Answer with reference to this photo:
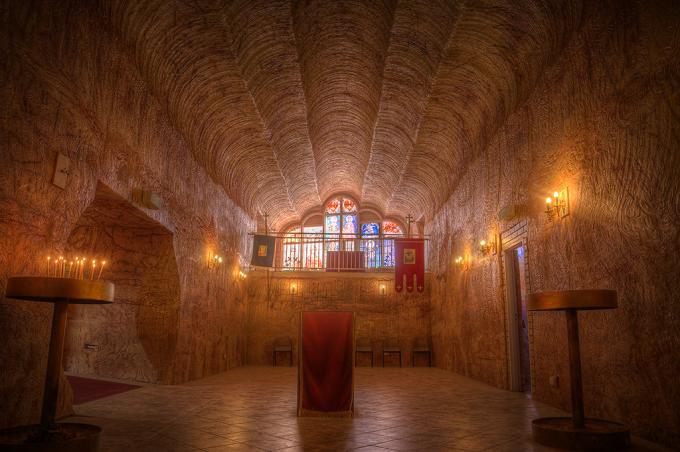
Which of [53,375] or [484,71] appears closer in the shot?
[53,375]

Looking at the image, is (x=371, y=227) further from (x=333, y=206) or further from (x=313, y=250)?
(x=313, y=250)

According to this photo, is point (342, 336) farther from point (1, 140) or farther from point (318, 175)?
point (318, 175)

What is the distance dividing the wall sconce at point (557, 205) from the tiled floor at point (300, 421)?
2565mm

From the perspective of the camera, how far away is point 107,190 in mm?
6137

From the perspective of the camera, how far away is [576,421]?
4246 millimetres

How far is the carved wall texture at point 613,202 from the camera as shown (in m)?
4.23

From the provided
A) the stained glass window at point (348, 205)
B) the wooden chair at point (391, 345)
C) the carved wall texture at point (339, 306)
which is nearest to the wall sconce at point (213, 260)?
the carved wall texture at point (339, 306)

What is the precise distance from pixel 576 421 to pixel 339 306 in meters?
10.7

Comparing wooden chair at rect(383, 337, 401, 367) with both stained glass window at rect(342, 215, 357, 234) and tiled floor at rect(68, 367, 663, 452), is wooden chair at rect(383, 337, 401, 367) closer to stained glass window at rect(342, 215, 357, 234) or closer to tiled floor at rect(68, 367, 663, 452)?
tiled floor at rect(68, 367, 663, 452)

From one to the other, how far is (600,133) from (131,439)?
228 inches

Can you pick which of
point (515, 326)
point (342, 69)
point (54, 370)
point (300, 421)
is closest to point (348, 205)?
point (342, 69)

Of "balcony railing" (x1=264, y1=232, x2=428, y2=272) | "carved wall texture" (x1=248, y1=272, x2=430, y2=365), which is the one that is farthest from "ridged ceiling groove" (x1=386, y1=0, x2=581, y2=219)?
"balcony railing" (x1=264, y1=232, x2=428, y2=272)

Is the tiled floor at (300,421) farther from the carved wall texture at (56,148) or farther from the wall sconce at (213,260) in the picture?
the wall sconce at (213,260)

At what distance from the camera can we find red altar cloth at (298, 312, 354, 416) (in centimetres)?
558
